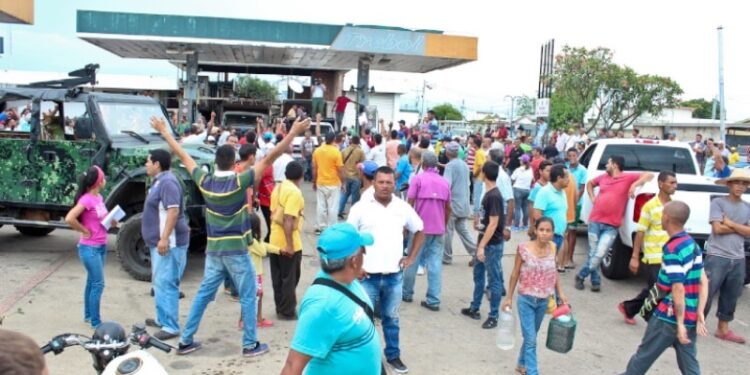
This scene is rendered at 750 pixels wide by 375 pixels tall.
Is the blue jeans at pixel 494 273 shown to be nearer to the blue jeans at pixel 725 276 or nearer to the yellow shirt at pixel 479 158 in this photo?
the blue jeans at pixel 725 276

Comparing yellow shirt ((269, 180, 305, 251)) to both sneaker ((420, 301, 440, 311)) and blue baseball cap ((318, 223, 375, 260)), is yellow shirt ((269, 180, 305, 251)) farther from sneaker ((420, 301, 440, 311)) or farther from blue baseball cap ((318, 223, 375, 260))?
blue baseball cap ((318, 223, 375, 260))

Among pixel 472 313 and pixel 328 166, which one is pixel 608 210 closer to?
pixel 472 313

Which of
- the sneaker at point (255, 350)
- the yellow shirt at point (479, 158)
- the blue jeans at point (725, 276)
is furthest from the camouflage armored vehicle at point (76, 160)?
the yellow shirt at point (479, 158)

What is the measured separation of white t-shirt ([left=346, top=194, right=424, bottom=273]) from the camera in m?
5.04

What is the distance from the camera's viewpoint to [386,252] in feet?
16.6

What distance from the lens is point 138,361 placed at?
87.8 inches

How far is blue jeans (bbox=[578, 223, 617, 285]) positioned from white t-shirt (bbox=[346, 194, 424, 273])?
11.0ft

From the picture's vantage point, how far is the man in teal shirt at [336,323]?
2.67m

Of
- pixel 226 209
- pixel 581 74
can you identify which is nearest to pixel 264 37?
pixel 226 209

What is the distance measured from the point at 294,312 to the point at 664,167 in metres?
6.61

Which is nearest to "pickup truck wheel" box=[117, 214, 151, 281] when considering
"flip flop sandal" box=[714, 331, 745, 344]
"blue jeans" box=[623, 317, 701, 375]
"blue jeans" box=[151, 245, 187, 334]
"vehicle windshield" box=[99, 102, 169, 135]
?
"vehicle windshield" box=[99, 102, 169, 135]

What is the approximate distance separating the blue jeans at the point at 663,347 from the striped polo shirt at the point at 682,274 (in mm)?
62

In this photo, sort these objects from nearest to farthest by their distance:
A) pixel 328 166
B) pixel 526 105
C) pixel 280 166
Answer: pixel 280 166
pixel 328 166
pixel 526 105

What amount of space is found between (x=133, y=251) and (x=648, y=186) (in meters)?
6.31
